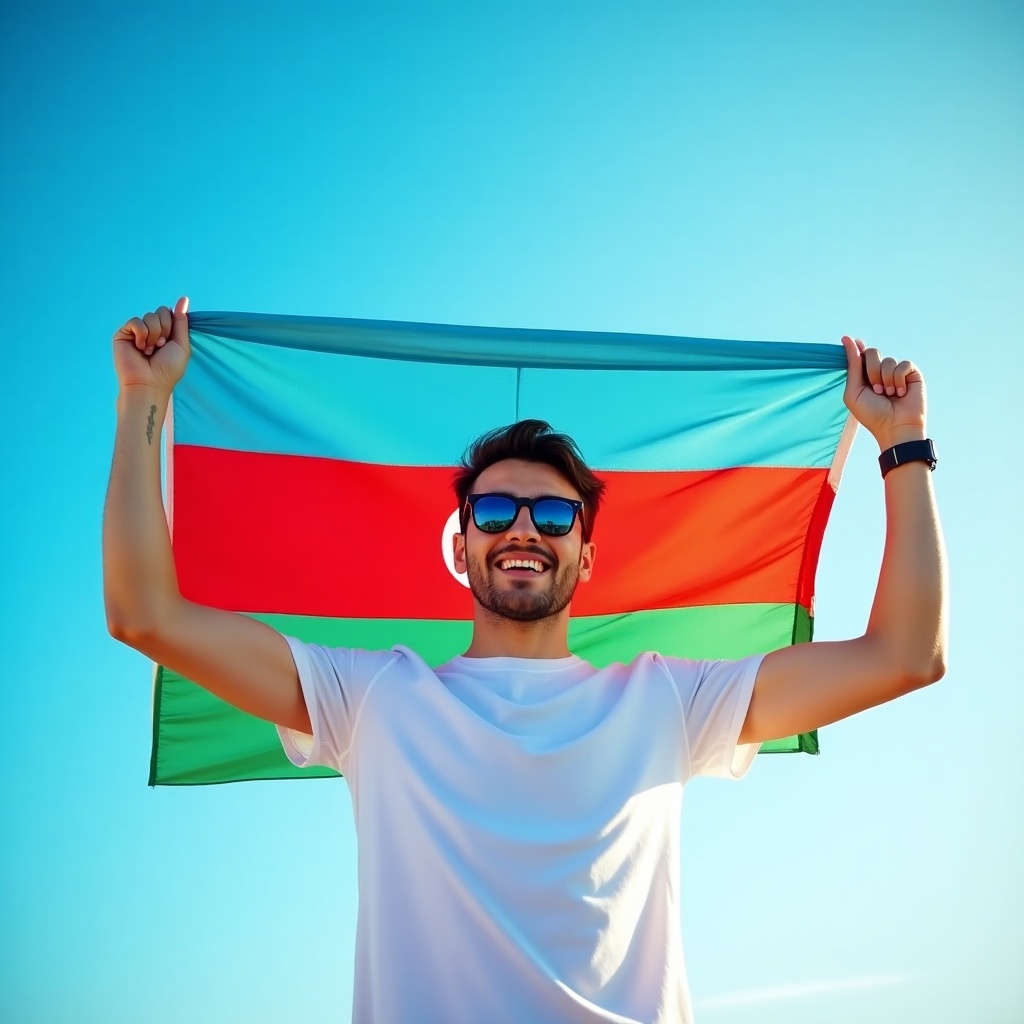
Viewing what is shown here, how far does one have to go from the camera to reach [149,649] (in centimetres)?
311

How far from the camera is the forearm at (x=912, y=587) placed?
339 centimetres

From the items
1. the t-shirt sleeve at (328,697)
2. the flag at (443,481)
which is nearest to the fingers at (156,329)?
the flag at (443,481)

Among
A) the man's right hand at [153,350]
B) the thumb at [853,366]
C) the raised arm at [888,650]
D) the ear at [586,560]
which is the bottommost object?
the raised arm at [888,650]

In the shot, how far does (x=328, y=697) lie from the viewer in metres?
3.41

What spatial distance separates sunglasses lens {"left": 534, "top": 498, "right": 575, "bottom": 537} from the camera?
397cm

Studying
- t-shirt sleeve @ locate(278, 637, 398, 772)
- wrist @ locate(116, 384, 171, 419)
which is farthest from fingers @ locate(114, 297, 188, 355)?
t-shirt sleeve @ locate(278, 637, 398, 772)

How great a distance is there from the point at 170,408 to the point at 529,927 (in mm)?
2626

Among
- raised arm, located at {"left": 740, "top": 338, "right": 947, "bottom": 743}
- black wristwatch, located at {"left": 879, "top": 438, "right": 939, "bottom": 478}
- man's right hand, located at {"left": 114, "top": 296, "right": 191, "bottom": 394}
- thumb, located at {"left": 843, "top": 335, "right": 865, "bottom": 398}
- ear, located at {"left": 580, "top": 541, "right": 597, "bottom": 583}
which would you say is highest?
thumb, located at {"left": 843, "top": 335, "right": 865, "bottom": 398}

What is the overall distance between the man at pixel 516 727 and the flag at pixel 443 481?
0.84m

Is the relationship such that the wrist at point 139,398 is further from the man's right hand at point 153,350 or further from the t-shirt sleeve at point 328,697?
the t-shirt sleeve at point 328,697

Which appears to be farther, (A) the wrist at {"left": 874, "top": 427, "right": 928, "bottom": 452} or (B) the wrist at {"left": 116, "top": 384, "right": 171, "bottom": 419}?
(A) the wrist at {"left": 874, "top": 427, "right": 928, "bottom": 452}

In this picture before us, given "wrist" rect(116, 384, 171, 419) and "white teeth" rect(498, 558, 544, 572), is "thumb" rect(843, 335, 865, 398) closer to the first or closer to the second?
"white teeth" rect(498, 558, 544, 572)

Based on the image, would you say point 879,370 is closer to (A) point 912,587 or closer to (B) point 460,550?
(A) point 912,587

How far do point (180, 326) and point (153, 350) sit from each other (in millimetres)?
170
